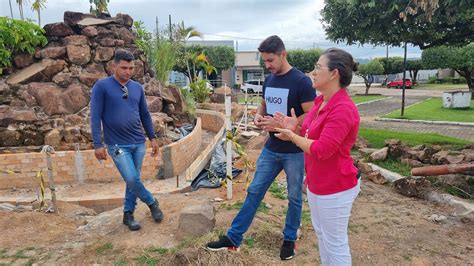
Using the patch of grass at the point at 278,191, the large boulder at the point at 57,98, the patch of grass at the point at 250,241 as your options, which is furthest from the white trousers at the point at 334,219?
the large boulder at the point at 57,98

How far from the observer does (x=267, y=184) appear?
10.3ft

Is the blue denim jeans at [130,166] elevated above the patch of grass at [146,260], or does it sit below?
above

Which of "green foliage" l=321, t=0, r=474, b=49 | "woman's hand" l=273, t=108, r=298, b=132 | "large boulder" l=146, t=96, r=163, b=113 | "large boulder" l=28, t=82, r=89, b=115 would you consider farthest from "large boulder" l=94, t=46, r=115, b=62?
"woman's hand" l=273, t=108, r=298, b=132

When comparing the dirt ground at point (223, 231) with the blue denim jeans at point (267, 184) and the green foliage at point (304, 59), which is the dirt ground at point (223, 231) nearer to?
the blue denim jeans at point (267, 184)

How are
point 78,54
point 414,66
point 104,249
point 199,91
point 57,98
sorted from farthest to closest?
point 414,66 < point 199,91 < point 78,54 < point 57,98 < point 104,249

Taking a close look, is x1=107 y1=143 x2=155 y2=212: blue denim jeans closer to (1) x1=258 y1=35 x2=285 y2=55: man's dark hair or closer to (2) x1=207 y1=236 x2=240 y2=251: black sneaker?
(2) x1=207 y1=236 x2=240 y2=251: black sneaker

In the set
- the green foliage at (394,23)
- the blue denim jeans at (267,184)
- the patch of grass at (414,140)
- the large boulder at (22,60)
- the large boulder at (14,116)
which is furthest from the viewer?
the large boulder at (22,60)

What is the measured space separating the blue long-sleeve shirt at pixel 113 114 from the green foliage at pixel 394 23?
545 cm

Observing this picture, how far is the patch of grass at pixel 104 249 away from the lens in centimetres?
343

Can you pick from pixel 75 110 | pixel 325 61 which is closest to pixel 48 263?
pixel 325 61

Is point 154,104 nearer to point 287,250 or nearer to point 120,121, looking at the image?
point 120,121

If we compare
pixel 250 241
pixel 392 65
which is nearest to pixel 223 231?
pixel 250 241

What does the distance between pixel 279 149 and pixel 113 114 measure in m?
1.68

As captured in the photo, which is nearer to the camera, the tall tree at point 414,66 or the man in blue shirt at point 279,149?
the man in blue shirt at point 279,149
